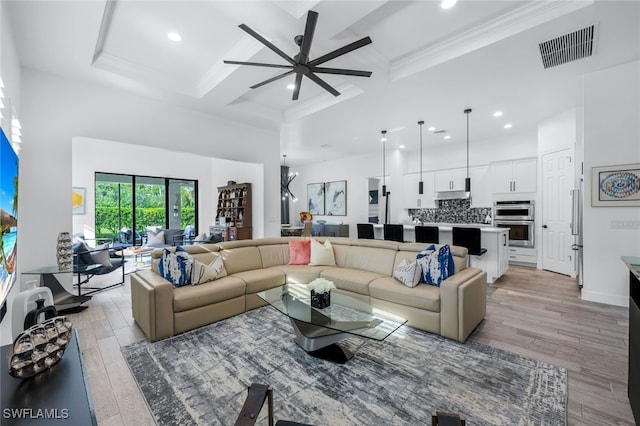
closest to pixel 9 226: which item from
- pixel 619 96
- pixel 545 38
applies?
pixel 545 38

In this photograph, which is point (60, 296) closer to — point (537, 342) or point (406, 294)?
point (406, 294)

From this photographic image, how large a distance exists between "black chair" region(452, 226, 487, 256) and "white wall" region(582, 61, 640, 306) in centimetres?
125

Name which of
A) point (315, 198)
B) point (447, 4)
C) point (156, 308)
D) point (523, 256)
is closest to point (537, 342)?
point (447, 4)

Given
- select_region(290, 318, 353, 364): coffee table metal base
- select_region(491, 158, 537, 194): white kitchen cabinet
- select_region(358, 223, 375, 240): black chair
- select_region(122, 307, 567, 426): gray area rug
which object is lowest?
select_region(122, 307, 567, 426): gray area rug

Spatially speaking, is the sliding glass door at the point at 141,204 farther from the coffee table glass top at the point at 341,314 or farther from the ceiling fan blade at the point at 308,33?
the ceiling fan blade at the point at 308,33

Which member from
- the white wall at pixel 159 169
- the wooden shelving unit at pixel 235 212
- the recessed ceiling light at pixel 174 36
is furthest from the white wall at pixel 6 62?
the wooden shelving unit at pixel 235 212

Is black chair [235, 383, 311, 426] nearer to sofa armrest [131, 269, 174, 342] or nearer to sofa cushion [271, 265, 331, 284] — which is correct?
sofa armrest [131, 269, 174, 342]

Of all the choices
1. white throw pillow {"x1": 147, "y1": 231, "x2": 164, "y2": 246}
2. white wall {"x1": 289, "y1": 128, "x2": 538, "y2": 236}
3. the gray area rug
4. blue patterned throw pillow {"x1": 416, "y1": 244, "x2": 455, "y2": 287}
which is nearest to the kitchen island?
blue patterned throw pillow {"x1": 416, "y1": 244, "x2": 455, "y2": 287}

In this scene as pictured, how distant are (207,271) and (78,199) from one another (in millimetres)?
5862

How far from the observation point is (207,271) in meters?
3.27

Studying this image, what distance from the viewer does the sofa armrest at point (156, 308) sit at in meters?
2.62

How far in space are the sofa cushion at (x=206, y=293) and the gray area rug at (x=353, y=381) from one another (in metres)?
0.33

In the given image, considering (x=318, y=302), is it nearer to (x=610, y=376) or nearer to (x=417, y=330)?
(x=417, y=330)

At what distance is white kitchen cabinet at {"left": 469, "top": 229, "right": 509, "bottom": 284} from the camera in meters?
4.68
